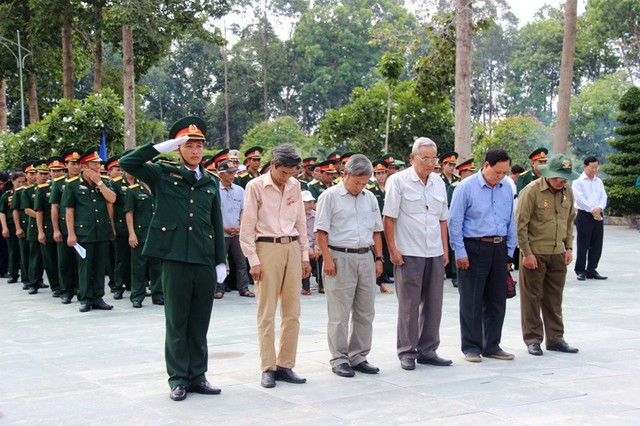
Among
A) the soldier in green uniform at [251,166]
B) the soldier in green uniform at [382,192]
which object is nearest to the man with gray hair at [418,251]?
the soldier in green uniform at [382,192]

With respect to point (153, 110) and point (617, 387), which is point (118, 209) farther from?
point (153, 110)

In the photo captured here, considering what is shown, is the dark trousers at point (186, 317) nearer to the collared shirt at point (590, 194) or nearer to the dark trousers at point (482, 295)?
the dark trousers at point (482, 295)

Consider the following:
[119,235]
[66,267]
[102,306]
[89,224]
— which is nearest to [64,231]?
[66,267]

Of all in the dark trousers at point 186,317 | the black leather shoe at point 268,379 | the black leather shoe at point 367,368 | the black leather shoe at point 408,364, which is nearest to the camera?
the dark trousers at point 186,317

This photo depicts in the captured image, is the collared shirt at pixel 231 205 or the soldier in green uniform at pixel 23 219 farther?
the soldier in green uniform at pixel 23 219

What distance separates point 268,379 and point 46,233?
7543 mm

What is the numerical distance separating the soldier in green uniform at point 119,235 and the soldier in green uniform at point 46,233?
1.07 meters

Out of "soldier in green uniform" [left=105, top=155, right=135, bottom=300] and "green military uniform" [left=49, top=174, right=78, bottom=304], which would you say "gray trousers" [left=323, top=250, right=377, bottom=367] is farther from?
"green military uniform" [left=49, top=174, right=78, bottom=304]

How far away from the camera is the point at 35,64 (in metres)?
33.2

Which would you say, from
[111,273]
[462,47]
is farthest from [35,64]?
[111,273]

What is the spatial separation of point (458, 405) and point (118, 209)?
7581 millimetres

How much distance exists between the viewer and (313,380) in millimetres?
6742

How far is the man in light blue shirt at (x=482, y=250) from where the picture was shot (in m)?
7.48

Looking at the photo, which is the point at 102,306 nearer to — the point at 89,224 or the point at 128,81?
the point at 89,224
